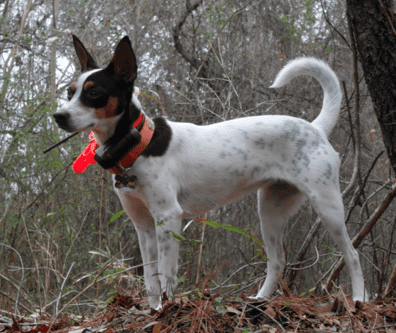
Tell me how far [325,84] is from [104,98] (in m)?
1.72

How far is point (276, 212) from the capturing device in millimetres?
3510

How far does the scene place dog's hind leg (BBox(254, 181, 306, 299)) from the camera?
3.46m

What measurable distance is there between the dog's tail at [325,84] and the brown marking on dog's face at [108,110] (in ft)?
4.34

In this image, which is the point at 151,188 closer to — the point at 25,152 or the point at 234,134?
the point at 234,134

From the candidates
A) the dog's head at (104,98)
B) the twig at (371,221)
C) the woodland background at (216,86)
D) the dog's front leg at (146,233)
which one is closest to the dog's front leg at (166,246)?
the dog's front leg at (146,233)

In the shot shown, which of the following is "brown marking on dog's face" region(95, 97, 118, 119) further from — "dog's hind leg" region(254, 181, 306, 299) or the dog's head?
"dog's hind leg" region(254, 181, 306, 299)

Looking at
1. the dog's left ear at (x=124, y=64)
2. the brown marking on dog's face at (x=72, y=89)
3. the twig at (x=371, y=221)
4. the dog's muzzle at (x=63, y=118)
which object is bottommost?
the twig at (x=371, y=221)

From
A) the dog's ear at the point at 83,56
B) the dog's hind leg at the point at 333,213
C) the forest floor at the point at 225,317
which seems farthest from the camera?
the dog's hind leg at the point at 333,213

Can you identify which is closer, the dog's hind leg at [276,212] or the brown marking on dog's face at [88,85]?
the brown marking on dog's face at [88,85]

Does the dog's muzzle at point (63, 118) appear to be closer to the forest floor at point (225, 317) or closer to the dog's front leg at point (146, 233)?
the dog's front leg at point (146, 233)

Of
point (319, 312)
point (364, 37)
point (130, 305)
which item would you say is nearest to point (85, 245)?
point (130, 305)

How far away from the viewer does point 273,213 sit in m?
3.51

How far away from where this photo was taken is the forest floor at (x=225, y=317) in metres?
2.16

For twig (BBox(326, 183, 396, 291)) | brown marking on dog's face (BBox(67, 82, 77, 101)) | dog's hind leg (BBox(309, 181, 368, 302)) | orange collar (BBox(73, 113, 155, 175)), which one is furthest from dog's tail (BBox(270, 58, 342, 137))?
brown marking on dog's face (BBox(67, 82, 77, 101))
